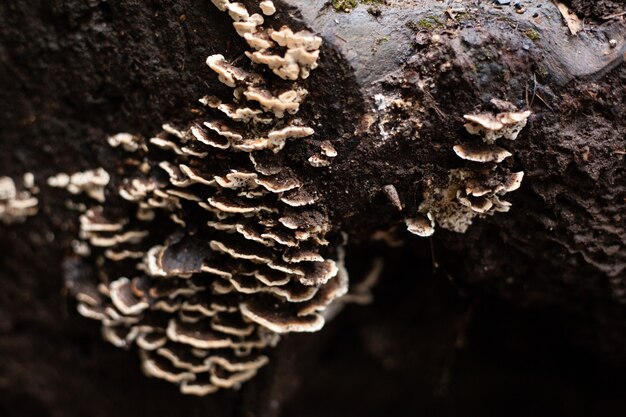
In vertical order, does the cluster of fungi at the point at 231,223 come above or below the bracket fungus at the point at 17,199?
above

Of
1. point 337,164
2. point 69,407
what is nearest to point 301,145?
point 337,164

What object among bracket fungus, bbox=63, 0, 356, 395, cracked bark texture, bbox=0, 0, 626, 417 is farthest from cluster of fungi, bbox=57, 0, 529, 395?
cracked bark texture, bbox=0, 0, 626, 417

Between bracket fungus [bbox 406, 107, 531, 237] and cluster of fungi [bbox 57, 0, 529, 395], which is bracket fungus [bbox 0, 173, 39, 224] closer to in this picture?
cluster of fungi [bbox 57, 0, 529, 395]

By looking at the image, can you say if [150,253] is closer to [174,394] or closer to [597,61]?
[174,394]

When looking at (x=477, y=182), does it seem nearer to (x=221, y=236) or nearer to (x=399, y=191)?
(x=399, y=191)

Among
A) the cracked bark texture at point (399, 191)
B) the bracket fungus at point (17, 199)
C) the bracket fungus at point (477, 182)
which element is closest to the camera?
the bracket fungus at point (477, 182)

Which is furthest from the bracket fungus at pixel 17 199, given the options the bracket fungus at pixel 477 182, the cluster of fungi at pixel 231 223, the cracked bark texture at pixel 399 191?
the bracket fungus at pixel 477 182

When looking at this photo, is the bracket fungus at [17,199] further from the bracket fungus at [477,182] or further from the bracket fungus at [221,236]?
the bracket fungus at [477,182]

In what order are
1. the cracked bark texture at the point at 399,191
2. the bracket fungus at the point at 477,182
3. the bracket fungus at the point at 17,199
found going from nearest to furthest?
the bracket fungus at the point at 477,182, the cracked bark texture at the point at 399,191, the bracket fungus at the point at 17,199
